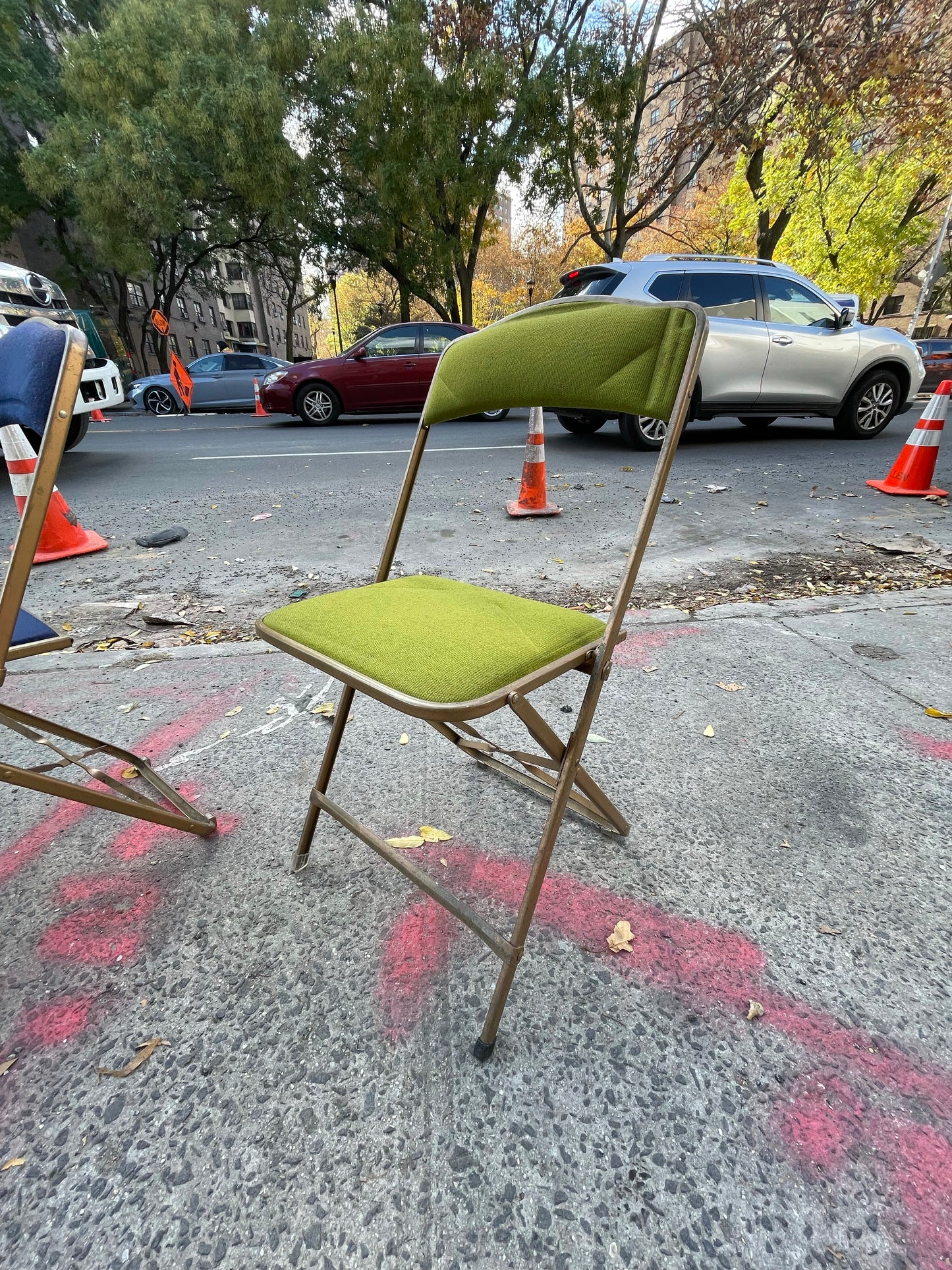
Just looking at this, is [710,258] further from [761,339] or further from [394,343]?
[394,343]

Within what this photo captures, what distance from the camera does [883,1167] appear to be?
0.93 m

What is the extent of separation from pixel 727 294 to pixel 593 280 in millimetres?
1385

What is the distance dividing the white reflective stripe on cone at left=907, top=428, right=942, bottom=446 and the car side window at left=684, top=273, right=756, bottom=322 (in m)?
2.34

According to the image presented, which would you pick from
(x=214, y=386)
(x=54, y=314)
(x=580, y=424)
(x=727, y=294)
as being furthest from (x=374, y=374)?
(x=214, y=386)

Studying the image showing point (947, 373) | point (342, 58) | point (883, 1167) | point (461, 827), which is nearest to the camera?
point (883, 1167)

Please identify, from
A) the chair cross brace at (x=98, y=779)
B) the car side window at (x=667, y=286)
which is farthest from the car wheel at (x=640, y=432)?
the chair cross brace at (x=98, y=779)

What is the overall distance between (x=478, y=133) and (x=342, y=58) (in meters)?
3.34

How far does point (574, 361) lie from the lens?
52.8 inches

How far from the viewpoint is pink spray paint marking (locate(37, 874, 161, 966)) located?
130 centimetres

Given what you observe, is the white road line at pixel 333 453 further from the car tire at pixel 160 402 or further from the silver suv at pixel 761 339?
the car tire at pixel 160 402

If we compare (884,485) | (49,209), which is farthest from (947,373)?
(49,209)

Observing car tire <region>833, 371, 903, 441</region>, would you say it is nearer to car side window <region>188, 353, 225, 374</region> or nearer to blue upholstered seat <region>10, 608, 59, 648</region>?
blue upholstered seat <region>10, 608, 59, 648</region>

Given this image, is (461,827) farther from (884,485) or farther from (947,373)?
(947,373)

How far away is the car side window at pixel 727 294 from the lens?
6016 millimetres
